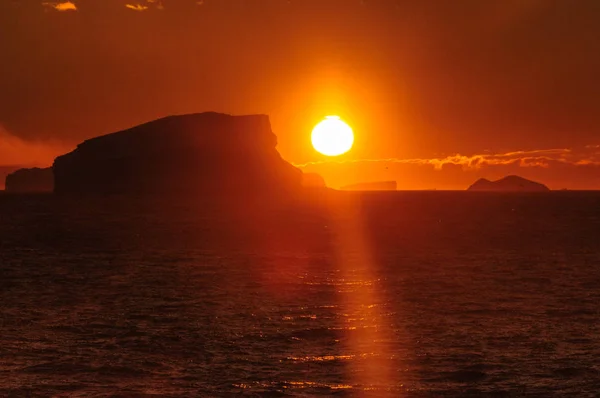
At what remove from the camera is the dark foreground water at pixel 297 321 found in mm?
17031

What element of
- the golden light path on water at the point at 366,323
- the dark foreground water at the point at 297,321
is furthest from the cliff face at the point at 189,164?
the golden light path on water at the point at 366,323

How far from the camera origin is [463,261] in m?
49.3

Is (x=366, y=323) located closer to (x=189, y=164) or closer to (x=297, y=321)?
(x=297, y=321)

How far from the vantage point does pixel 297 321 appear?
81.8 feet

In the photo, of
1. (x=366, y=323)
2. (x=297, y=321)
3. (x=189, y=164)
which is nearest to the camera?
(x=366, y=323)

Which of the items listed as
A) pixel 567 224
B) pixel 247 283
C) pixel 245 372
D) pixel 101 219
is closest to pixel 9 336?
pixel 245 372

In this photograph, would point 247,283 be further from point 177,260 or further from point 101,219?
point 101,219

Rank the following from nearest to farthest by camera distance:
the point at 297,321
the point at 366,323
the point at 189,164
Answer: the point at 366,323 < the point at 297,321 < the point at 189,164

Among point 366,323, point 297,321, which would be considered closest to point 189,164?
point 297,321

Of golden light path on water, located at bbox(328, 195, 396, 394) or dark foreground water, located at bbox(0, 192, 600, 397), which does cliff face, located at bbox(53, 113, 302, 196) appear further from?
golden light path on water, located at bbox(328, 195, 396, 394)

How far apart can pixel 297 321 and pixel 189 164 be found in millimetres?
129928

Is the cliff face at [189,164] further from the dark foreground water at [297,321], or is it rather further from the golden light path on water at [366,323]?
the golden light path on water at [366,323]

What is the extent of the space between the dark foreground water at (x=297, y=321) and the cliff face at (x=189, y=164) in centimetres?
9184

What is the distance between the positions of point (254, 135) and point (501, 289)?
120422 millimetres
